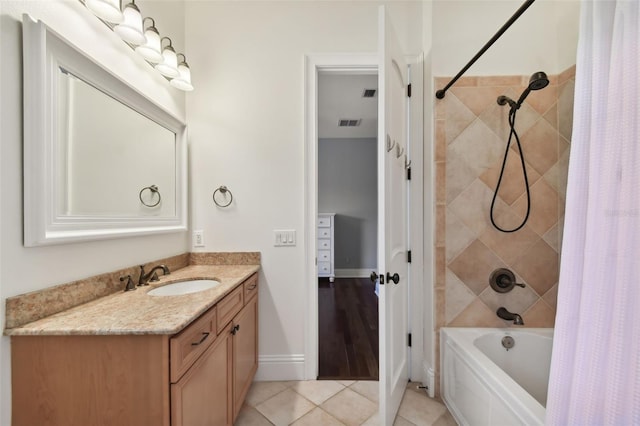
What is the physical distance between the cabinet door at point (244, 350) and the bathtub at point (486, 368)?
127cm

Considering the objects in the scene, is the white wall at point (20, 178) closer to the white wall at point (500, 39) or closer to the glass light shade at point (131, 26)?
the glass light shade at point (131, 26)

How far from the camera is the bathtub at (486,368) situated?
1253 millimetres

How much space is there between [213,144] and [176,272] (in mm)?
962

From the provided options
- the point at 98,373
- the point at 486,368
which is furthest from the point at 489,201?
the point at 98,373

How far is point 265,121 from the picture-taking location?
1.94 meters

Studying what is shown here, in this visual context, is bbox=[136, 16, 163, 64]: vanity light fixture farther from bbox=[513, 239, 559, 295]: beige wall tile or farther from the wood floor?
bbox=[513, 239, 559, 295]: beige wall tile

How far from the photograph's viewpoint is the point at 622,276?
653 millimetres

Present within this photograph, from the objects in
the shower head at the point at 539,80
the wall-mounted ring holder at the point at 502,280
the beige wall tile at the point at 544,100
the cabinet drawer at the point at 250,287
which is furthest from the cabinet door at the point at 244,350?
the beige wall tile at the point at 544,100

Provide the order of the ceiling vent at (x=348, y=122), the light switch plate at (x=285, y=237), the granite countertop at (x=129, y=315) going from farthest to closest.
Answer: the ceiling vent at (x=348, y=122)
the light switch plate at (x=285, y=237)
the granite countertop at (x=129, y=315)

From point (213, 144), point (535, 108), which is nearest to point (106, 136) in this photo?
point (213, 144)

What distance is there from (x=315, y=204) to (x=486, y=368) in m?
1.39

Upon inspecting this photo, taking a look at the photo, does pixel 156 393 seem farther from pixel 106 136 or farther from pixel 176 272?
pixel 106 136

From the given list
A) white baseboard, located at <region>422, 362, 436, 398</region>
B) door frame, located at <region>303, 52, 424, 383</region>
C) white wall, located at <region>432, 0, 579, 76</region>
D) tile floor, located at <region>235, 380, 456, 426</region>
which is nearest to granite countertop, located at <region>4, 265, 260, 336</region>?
door frame, located at <region>303, 52, 424, 383</region>

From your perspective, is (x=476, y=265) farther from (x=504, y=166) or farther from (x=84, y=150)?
(x=84, y=150)
